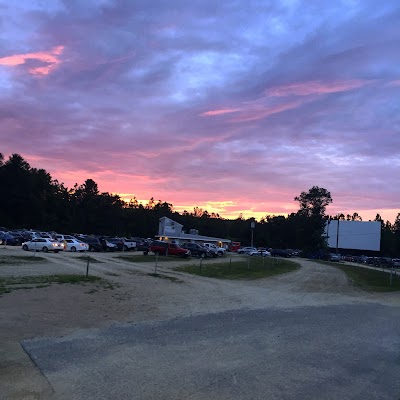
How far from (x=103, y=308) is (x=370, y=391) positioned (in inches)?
348

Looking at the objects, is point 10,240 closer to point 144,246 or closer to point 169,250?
point 144,246

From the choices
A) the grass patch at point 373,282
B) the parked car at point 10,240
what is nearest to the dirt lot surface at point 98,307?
the grass patch at point 373,282

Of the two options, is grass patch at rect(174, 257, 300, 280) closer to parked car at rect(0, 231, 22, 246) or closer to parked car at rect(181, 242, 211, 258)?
parked car at rect(181, 242, 211, 258)

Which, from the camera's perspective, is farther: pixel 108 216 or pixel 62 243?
pixel 108 216

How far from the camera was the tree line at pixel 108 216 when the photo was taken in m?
121

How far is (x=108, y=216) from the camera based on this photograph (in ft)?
470

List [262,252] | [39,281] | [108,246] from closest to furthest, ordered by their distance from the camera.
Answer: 1. [39,281]
2. [108,246]
3. [262,252]

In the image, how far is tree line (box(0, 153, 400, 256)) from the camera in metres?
121

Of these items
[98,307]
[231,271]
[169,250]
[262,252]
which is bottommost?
[262,252]

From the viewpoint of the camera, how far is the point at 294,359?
330 inches

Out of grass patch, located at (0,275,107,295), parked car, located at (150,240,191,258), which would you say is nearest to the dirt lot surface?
grass patch, located at (0,275,107,295)

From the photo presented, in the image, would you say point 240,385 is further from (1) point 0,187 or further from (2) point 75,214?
(2) point 75,214

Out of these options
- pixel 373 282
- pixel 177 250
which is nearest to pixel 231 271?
pixel 373 282

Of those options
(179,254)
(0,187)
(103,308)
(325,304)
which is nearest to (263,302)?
(325,304)
